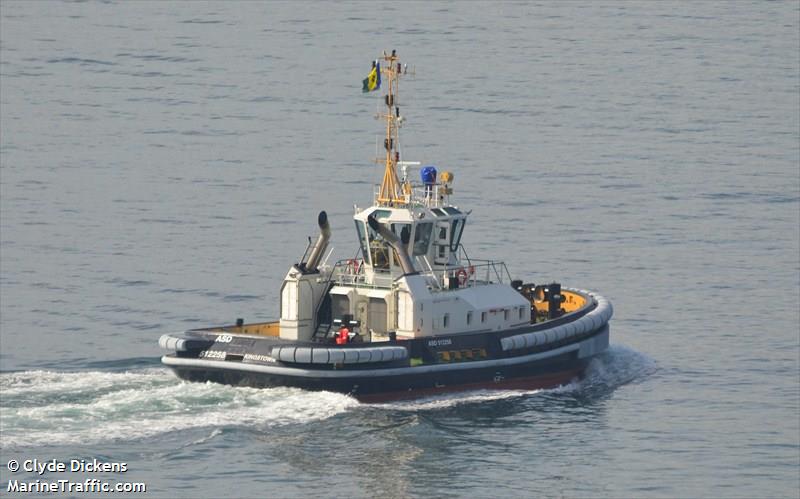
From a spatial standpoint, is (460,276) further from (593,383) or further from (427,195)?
(593,383)

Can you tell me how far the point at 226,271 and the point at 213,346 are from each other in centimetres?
1478

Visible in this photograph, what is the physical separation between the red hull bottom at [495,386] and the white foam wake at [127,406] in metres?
0.81

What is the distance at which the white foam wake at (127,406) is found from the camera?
39344 mm

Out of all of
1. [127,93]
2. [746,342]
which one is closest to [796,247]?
[746,342]

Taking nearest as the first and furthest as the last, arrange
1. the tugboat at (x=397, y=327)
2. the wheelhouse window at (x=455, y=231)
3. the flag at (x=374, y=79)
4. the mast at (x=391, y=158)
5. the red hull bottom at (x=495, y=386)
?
the tugboat at (x=397, y=327)
the red hull bottom at (x=495, y=386)
the flag at (x=374, y=79)
the mast at (x=391, y=158)
the wheelhouse window at (x=455, y=231)

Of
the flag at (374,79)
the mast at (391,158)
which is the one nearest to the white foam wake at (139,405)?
the mast at (391,158)

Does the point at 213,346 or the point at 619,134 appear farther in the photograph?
the point at 619,134

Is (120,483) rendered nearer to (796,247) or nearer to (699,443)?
(699,443)

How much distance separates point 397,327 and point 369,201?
22.5 meters

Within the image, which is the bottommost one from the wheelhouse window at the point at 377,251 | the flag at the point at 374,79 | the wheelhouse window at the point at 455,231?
the wheelhouse window at the point at 377,251

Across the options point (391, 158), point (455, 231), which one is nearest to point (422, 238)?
point (455, 231)

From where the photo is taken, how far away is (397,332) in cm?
4459

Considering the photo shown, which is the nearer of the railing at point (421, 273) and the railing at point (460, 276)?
the railing at point (421, 273)

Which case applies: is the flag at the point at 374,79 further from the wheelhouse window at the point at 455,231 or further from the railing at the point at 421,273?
the railing at the point at 421,273
